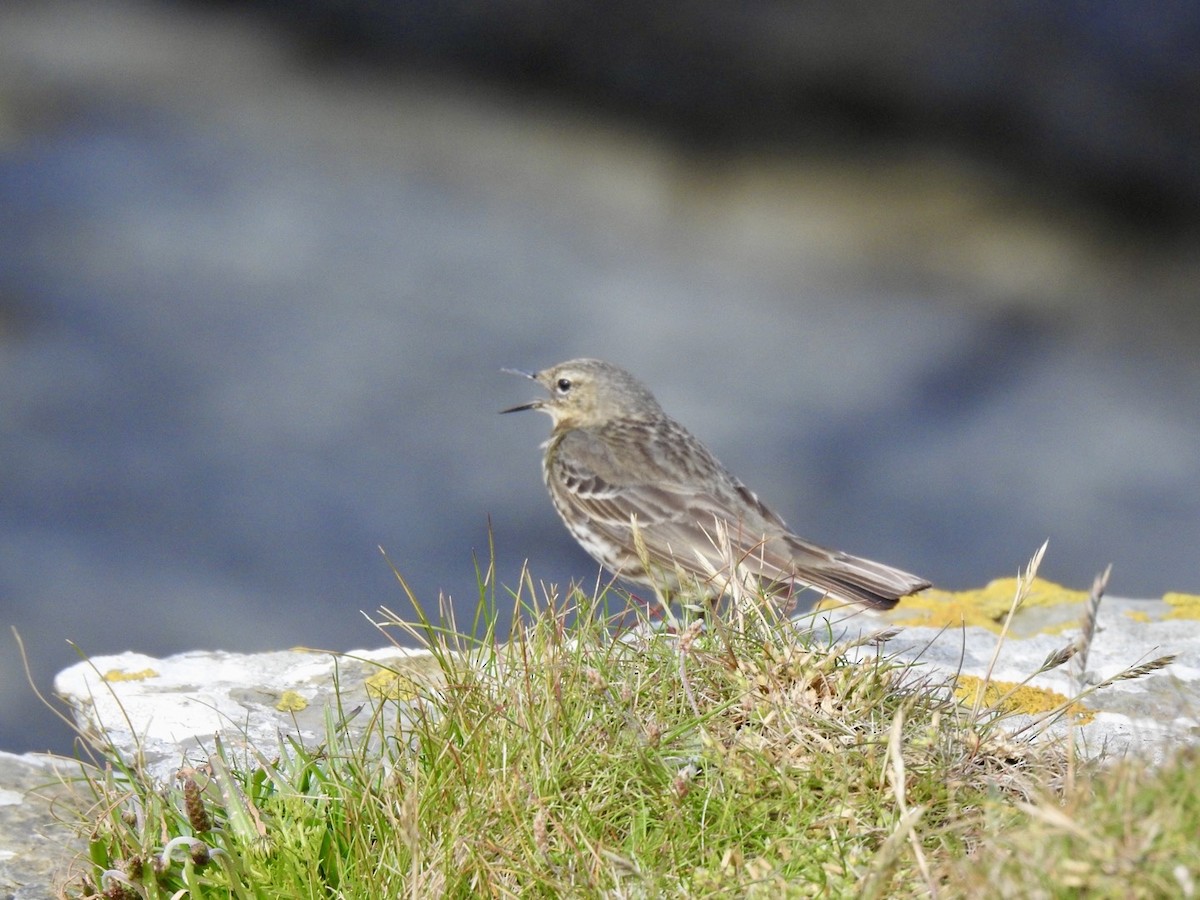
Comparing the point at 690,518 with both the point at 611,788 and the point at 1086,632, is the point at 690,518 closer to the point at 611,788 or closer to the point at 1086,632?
the point at 611,788

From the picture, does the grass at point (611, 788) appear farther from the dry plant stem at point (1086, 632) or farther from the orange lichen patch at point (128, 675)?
the orange lichen patch at point (128, 675)

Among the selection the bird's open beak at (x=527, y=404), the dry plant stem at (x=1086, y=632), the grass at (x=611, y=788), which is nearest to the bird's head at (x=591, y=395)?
the bird's open beak at (x=527, y=404)

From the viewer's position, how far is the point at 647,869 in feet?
9.90

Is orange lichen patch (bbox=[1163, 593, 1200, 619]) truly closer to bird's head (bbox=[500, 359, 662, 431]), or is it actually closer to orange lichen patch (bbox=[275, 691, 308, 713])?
bird's head (bbox=[500, 359, 662, 431])

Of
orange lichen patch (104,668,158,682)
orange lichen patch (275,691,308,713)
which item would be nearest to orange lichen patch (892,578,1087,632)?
orange lichen patch (275,691,308,713)

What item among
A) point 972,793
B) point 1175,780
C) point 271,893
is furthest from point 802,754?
point 271,893

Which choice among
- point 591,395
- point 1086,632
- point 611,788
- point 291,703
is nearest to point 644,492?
point 591,395

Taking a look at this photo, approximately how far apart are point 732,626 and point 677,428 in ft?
14.3

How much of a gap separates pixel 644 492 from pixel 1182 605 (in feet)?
9.25

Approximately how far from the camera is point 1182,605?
6.04 m

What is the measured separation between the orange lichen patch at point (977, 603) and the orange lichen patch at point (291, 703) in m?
2.80

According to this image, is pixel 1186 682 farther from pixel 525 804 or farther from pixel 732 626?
pixel 525 804

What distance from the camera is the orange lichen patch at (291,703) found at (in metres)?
4.54

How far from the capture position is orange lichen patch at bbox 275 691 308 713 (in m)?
4.54
